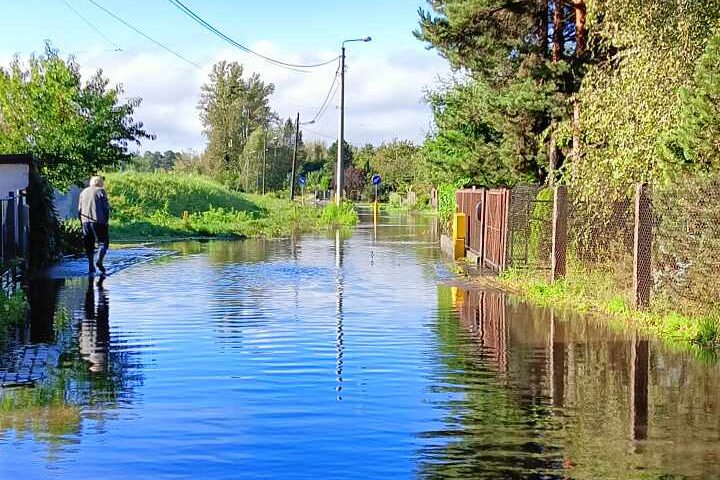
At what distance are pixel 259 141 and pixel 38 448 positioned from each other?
8865cm

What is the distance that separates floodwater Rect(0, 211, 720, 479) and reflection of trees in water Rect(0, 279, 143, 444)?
0.03 meters

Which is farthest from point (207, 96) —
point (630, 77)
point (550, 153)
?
point (630, 77)

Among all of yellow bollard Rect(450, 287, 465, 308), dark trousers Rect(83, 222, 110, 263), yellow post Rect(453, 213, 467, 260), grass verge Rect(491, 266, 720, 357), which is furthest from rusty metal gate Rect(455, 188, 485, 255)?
dark trousers Rect(83, 222, 110, 263)

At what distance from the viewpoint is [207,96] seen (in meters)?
103

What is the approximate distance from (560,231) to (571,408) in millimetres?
9833

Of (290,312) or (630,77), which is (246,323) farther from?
(630,77)

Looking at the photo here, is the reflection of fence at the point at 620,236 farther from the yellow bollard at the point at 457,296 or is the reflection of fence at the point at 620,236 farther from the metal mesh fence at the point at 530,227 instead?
the yellow bollard at the point at 457,296

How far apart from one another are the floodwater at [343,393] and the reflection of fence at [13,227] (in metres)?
1.23

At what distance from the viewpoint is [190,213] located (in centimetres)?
5431

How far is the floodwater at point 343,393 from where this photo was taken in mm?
6930

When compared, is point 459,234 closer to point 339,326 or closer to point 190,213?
point 339,326

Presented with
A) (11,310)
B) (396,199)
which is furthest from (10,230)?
(396,199)

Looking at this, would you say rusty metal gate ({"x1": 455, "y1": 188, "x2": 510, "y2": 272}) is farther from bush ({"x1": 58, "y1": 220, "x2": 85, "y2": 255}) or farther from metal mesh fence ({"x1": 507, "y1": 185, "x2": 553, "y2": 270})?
bush ({"x1": 58, "y1": 220, "x2": 85, "y2": 255})

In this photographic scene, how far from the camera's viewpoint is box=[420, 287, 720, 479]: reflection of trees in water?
6859mm
